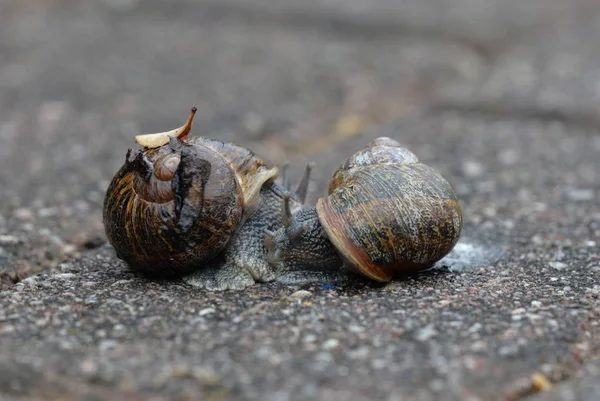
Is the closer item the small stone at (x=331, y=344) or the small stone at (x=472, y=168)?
the small stone at (x=331, y=344)

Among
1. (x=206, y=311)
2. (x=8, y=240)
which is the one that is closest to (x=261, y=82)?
(x=8, y=240)

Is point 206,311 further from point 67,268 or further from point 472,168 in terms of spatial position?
point 472,168

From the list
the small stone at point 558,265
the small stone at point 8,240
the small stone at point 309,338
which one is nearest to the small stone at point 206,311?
the small stone at point 309,338

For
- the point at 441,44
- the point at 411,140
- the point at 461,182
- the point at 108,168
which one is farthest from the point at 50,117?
the point at 441,44

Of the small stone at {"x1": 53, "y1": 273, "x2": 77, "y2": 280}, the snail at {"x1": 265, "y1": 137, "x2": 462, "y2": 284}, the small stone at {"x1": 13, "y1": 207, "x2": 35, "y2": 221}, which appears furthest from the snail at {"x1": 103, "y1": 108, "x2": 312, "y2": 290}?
the small stone at {"x1": 13, "y1": 207, "x2": 35, "y2": 221}

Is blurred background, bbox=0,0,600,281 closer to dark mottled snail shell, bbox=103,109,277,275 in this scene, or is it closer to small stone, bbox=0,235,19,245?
small stone, bbox=0,235,19,245

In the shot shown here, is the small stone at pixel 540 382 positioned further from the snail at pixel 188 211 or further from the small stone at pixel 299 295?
the snail at pixel 188 211

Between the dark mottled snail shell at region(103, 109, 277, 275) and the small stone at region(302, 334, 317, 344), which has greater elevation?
the dark mottled snail shell at region(103, 109, 277, 275)
